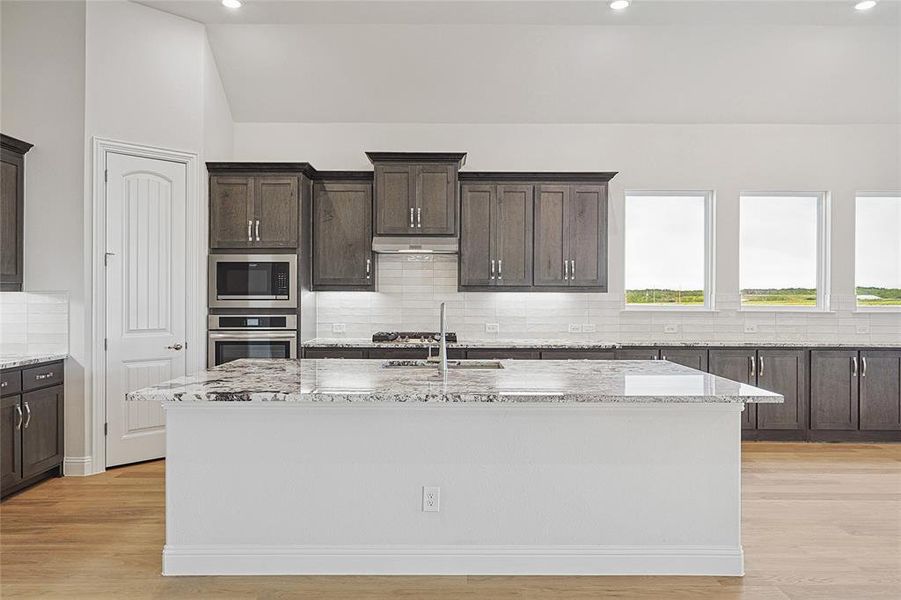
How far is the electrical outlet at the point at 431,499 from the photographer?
2.99 metres

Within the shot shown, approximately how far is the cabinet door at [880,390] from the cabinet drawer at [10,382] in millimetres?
6731

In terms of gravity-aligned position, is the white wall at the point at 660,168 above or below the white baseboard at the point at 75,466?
above

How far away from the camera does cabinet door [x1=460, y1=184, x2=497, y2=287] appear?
5.91 metres

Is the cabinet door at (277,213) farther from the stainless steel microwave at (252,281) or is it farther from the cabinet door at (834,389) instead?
the cabinet door at (834,389)

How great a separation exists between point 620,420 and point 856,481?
274cm

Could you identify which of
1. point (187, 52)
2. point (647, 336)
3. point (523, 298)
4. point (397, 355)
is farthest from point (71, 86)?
point (647, 336)

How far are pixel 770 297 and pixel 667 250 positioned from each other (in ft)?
3.68

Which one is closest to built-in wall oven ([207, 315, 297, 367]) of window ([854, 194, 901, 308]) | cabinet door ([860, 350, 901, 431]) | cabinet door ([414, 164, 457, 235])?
cabinet door ([414, 164, 457, 235])

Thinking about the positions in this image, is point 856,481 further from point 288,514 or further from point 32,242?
point 32,242

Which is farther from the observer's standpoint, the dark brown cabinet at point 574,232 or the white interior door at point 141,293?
the dark brown cabinet at point 574,232

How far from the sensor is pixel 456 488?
2998 millimetres

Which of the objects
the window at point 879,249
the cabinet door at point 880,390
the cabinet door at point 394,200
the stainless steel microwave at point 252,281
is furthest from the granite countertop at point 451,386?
the window at point 879,249

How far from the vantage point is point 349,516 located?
300 centimetres

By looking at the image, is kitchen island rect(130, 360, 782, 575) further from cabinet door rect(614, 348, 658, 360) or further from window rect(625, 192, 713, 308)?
window rect(625, 192, 713, 308)
